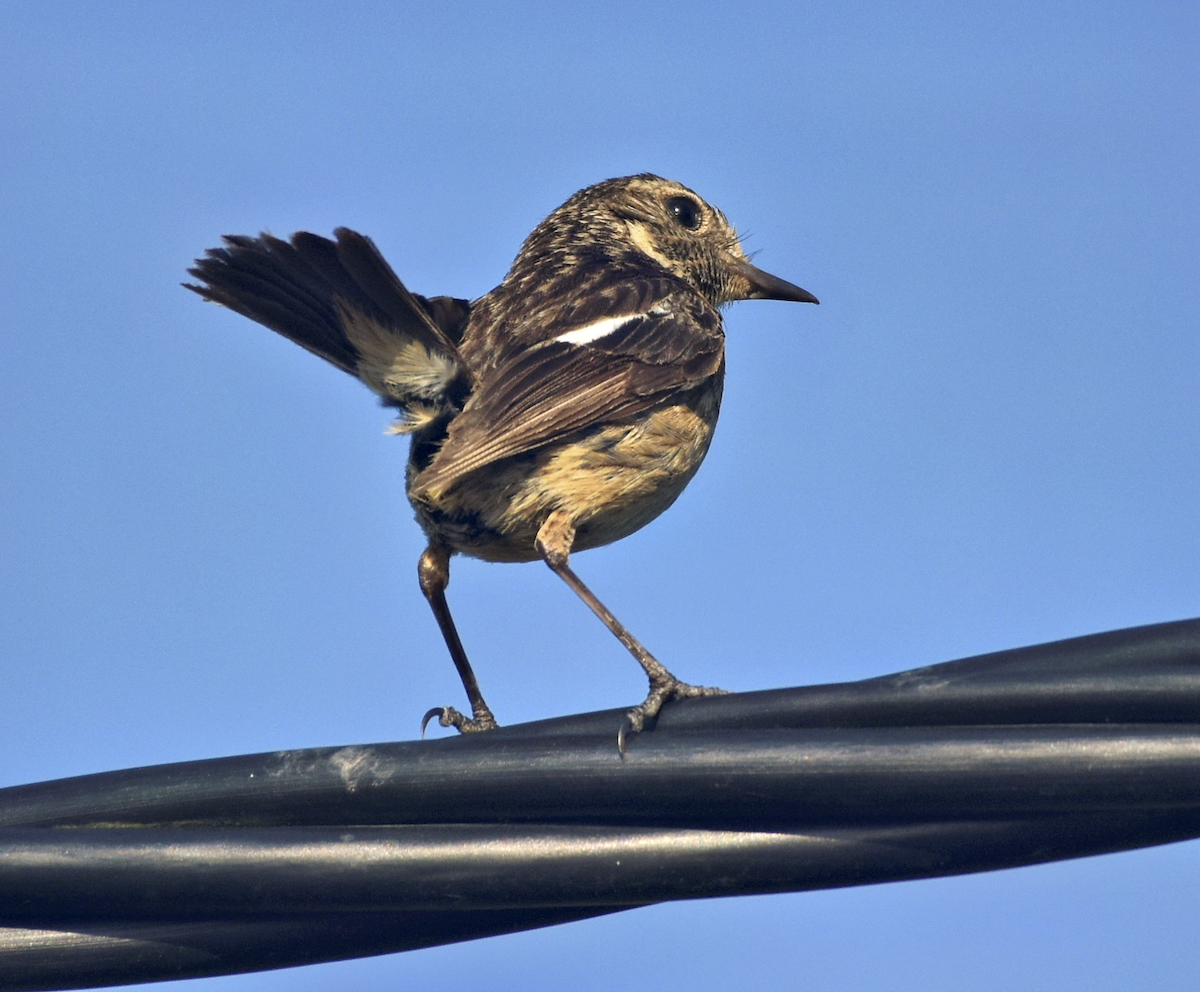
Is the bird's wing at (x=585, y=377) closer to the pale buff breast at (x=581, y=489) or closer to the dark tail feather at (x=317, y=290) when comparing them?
the pale buff breast at (x=581, y=489)

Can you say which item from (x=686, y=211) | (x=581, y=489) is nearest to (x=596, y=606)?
(x=581, y=489)

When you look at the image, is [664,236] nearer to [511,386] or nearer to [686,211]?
[686,211]

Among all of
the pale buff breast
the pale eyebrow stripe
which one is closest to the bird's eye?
the pale eyebrow stripe

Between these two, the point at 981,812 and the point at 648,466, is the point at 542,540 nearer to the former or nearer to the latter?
the point at 648,466

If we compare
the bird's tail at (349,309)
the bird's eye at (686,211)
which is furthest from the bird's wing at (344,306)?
the bird's eye at (686,211)

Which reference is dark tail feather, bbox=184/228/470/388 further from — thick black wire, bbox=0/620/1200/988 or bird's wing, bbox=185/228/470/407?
thick black wire, bbox=0/620/1200/988

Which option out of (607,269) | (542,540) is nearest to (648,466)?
(542,540)

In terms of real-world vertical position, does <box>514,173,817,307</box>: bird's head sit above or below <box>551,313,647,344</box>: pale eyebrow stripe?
above
